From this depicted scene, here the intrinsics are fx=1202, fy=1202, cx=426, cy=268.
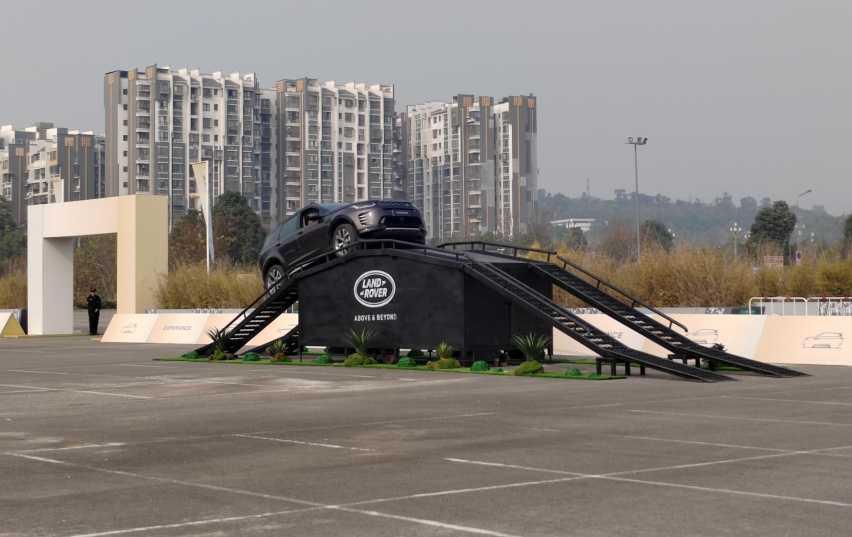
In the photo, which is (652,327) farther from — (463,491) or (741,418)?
(463,491)

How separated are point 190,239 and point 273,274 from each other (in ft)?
277

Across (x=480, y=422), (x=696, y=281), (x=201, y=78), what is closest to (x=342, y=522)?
(x=480, y=422)

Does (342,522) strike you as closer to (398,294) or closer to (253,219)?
(398,294)

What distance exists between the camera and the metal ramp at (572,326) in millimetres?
21750

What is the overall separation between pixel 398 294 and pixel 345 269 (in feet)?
6.41

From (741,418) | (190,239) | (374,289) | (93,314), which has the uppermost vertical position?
(190,239)

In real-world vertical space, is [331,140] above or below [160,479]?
above

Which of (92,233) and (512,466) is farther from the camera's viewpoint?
(92,233)

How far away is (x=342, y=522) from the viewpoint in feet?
27.1

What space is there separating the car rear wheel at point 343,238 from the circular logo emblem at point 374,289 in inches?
35.4

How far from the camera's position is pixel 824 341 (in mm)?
26047

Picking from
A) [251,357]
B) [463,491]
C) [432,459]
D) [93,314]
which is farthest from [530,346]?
[93,314]

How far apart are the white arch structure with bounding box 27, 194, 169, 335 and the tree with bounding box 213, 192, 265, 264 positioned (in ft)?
257

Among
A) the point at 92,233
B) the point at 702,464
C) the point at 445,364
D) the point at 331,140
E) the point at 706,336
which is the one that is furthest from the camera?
the point at 331,140
